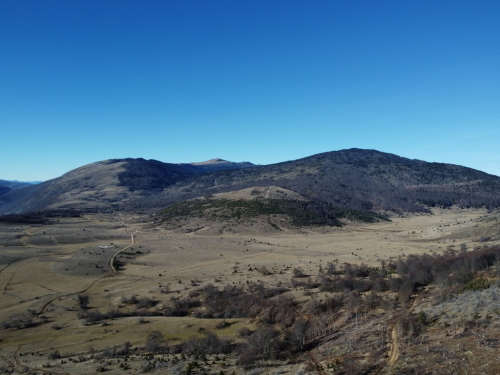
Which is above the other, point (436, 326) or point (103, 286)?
point (436, 326)

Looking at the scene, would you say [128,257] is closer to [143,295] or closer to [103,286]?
[103,286]

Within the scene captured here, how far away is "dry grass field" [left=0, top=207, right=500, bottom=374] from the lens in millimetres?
24812

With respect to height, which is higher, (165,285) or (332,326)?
(332,326)

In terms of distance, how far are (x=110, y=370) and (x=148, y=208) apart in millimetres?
167921

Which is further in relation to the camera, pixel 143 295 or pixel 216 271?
pixel 216 271

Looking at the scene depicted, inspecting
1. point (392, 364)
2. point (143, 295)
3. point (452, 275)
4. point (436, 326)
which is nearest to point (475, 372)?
point (392, 364)

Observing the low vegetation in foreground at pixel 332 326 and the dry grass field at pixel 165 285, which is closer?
the low vegetation in foreground at pixel 332 326

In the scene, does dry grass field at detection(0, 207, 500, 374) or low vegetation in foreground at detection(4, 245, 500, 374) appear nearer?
low vegetation in foreground at detection(4, 245, 500, 374)

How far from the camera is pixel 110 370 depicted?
23906 mm

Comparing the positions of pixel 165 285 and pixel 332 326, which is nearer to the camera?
pixel 332 326

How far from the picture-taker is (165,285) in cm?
5069

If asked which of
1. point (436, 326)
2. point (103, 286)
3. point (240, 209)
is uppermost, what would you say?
point (240, 209)

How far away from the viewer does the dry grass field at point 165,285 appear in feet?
81.4

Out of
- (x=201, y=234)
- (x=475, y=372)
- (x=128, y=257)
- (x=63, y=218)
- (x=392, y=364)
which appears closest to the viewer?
(x=475, y=372)
